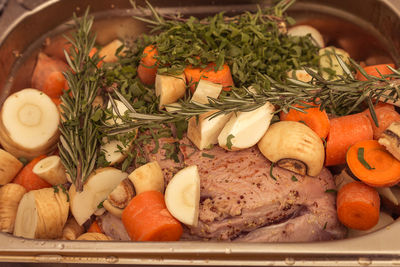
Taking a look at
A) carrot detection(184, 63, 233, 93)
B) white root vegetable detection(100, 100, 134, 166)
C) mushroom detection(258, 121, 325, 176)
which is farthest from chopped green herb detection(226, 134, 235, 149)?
white root vegetable detection(100, 100, 134, 166)

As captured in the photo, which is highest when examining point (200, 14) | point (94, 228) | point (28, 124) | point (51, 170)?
point (200, 14)

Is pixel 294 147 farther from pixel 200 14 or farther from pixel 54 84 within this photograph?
pixel 54 84

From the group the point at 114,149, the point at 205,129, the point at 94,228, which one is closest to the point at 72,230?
the point at 94,228

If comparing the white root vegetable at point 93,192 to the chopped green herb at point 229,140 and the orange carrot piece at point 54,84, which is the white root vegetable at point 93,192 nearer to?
the chopped green herb at point 229,140

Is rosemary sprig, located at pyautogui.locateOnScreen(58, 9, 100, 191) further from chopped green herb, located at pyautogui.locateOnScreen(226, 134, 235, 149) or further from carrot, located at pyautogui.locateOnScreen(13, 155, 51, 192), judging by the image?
chopped green herb, located at pyautogui.locateOnScreen(226, 134, 235, 149)

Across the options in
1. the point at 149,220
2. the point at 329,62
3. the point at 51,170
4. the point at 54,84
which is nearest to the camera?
the point at 149,220
